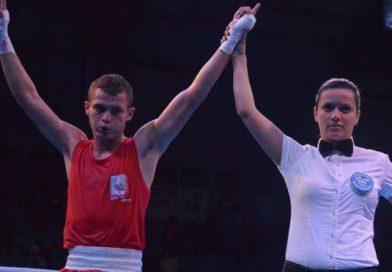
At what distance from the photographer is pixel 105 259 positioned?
264cm

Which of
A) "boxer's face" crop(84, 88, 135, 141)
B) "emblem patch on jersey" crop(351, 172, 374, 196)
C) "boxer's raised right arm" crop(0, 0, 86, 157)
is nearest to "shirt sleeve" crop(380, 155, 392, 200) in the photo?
"emblem patch on jersey" crop(351, 172, 374, 196)

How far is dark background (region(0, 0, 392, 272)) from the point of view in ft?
42.5

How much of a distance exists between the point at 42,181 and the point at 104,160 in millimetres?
10837

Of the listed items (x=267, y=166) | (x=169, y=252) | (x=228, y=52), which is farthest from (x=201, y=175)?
(x=228, y=52)

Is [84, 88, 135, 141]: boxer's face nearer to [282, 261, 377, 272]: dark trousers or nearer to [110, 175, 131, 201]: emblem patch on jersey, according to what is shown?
[110, 175, 131, 201]: emblem patch on jersey

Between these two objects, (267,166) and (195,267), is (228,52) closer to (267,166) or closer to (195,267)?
(195,267)

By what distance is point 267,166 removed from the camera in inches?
576

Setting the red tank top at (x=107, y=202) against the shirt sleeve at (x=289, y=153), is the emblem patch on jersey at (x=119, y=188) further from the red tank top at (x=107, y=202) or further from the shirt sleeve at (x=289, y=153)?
the shirt sleeve at (x=289, y=153)

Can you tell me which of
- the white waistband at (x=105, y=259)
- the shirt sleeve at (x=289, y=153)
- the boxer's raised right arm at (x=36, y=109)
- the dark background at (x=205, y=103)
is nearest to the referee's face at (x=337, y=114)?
the shirt sleeve at (x=289, y=153)

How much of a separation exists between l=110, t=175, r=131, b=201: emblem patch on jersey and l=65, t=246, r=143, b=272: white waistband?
8.7 inches

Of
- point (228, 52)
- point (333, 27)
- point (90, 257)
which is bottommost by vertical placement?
point (90, 257)

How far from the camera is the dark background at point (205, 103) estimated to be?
1295 cm

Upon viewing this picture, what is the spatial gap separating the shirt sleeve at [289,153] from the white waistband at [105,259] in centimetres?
81

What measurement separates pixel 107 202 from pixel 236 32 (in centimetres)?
108
